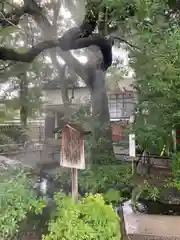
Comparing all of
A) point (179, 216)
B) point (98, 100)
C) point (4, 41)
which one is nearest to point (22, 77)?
point (4, 41)

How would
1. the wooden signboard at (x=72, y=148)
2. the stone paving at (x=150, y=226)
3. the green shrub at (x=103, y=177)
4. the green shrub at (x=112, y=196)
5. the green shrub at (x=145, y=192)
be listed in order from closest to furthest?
the wooden signboard at (x=72, y=148) → the stone paving at (x=150, y=226) → the green shrub at (x=112, y=196) → the green shrub at (x=103, y=177) → the green shrub at (x=145, y=192)

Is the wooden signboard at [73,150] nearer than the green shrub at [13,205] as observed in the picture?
No

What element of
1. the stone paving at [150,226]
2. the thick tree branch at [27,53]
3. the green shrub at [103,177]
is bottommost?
the stone paving at [150,226]

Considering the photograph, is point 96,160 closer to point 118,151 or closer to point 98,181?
point 98,181

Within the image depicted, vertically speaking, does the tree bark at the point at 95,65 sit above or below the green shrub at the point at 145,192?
above

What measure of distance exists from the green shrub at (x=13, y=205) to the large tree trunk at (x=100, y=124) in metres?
3.21

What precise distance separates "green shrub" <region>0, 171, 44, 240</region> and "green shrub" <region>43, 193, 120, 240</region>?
0.35m

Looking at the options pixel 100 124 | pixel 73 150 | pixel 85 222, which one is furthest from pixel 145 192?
pixel 85 222

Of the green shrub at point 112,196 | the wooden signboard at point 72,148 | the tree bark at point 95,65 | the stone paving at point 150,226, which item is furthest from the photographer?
the tree bark at point 95,65

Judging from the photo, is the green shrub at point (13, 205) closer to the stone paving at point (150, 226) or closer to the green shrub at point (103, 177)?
the stone paving at point (150, 226)

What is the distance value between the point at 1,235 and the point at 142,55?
12.6 ft

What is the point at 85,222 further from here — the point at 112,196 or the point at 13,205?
the point at 112,196

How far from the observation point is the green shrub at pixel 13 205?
3.00m

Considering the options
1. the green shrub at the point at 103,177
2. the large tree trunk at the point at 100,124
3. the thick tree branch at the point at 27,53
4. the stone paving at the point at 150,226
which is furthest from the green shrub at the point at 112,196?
the thick tree branch at the point at 27,53
